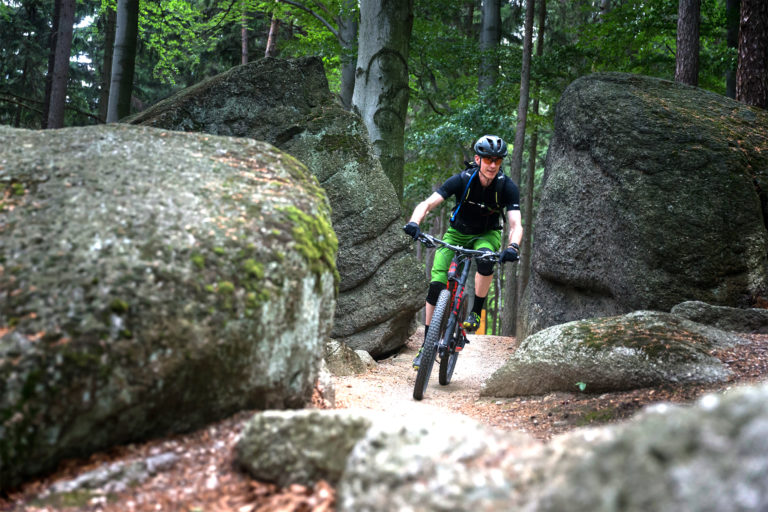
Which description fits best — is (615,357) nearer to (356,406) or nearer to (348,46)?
(356,406)

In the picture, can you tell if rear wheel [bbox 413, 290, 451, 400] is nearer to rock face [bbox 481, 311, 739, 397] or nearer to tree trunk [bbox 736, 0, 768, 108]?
rock face [bbox 481, 311, 739, 397]

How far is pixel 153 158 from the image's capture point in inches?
136

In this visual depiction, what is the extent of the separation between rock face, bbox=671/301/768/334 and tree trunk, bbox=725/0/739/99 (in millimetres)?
8130

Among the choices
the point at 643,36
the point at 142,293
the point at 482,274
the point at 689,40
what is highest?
the point at 643,36

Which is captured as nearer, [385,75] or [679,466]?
[679,466]

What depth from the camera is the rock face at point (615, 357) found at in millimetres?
5008

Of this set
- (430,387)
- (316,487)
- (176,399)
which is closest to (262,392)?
(176,399)

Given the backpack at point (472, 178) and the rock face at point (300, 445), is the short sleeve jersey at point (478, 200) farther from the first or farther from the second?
the rock face at point (300, 445)

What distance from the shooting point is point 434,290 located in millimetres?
6445

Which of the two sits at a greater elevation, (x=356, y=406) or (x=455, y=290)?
(x=455, y=290)

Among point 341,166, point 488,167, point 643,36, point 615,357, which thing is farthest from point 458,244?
point 643,36

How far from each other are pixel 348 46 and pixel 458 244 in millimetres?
9681

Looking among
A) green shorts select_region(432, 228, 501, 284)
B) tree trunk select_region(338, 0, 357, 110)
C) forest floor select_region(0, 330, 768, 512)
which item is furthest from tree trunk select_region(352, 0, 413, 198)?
green shorts select_region(432, 228, 501, 284)

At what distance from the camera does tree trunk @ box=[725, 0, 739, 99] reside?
1259 cm
